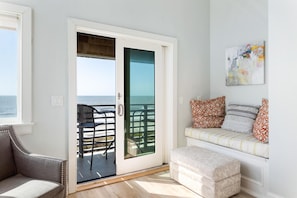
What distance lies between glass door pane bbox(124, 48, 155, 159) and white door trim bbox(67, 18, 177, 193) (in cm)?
25

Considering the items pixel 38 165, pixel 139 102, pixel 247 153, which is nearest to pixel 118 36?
pixel 139 102

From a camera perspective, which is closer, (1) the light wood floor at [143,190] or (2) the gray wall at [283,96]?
(2) the gray wall at [283,96]

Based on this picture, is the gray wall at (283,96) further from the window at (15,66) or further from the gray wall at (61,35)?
the window at (15,66)

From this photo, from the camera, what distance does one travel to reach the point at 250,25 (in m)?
2.95

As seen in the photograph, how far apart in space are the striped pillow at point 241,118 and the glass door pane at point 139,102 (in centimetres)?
118

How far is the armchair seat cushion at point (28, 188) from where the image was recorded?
1.34m

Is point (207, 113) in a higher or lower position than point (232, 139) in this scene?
higher

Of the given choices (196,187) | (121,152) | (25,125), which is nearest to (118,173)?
(121,152)

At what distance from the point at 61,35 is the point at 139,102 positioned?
138 cm

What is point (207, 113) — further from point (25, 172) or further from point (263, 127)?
point (25, 172)

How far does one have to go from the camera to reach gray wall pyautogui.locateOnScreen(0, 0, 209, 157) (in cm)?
208

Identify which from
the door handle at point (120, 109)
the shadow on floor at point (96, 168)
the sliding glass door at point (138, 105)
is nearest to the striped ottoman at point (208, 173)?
the sliding glass door at point (138, 105)

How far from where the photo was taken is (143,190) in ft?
7.59

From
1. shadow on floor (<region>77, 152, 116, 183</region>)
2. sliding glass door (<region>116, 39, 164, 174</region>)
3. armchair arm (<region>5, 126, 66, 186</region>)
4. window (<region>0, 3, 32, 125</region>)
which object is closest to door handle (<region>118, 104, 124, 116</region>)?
sliding glass door (<region>116, 39, 164, 174</region>)
